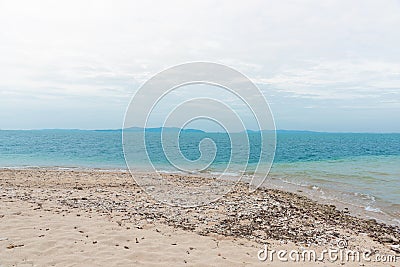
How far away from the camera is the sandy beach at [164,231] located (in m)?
6.00

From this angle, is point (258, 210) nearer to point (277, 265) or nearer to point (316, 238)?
point (316, 238)

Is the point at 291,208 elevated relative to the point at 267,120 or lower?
lower

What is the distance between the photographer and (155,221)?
28.7ft

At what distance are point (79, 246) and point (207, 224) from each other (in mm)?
3664

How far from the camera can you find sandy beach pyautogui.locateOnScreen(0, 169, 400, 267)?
600cm

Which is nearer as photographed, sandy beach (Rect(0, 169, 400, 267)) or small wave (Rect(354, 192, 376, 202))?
sandy beach (Rect(0, 169, 400, 267))

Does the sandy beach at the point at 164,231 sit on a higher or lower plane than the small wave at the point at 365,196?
higher

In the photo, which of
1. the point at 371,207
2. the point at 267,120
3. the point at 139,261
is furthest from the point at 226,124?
the point at 371,207

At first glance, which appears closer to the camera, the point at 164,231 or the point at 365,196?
the point at 164,231

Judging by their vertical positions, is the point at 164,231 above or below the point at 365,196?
above

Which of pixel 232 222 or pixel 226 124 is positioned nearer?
pixel 232 222

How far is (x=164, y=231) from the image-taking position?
786cm

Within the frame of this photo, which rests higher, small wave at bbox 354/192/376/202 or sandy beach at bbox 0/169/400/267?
sandy beach at bbox 0/169/400/267

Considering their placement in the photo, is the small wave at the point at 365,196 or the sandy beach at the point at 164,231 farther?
the small wave at the point at 365,196
